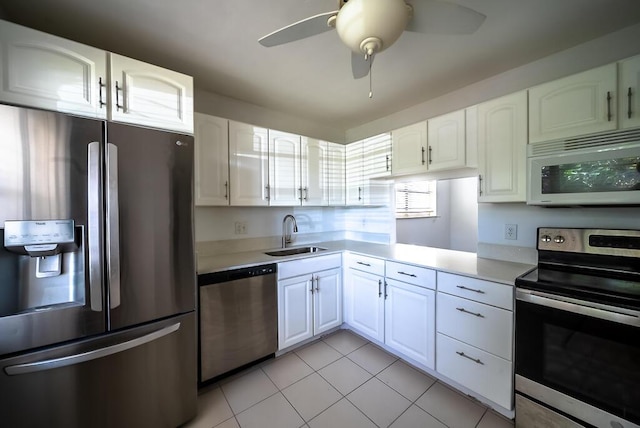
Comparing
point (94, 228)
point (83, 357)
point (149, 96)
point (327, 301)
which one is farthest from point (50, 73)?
point (327, 301)

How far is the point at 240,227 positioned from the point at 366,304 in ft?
4.91

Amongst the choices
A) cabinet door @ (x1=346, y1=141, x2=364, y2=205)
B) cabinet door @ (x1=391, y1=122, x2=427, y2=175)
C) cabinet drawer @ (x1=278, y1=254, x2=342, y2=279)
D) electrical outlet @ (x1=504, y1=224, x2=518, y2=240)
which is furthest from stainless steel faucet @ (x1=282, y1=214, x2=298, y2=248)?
electrical outlet @ (x1=504, y1=224, x2=518, y2=240)

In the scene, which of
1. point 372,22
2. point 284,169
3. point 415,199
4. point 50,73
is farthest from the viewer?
point 415,199

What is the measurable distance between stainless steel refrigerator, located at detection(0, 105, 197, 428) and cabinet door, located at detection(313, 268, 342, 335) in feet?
3.83

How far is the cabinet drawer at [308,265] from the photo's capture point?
2.13 m

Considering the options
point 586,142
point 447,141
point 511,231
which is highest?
point 447,141

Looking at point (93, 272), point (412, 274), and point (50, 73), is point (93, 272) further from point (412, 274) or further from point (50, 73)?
point (412, 274)

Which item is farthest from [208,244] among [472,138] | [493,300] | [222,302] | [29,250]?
[472,138]

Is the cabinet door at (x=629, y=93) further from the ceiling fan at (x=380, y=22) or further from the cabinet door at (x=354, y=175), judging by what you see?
the cabinet door at (x=354, y=175)

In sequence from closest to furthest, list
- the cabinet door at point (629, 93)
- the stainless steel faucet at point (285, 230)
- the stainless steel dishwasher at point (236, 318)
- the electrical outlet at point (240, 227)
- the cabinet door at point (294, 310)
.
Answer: the cabinet door at point (629, 93)
the stainless steel dishwasher at point (236, 318)
the cabinet door at point (294, 310)
the electrical outlet at point (240, 227)
the stainless steel faucet at point (285, 230)

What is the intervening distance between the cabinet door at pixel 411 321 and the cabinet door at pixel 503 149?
915 millimetres

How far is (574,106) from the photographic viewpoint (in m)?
1.46

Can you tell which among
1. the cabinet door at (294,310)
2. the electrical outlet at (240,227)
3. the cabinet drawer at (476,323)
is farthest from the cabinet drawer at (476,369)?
the electrical outlet at (240,227)

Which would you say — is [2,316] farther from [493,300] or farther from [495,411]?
[495,411]
